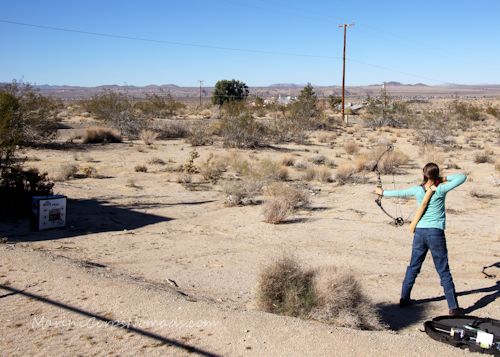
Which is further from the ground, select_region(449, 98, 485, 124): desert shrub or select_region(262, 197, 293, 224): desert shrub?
select_region(449, 98, 485, 124): desert shrub

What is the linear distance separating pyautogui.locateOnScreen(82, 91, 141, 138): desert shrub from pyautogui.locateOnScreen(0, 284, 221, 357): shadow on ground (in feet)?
91.8

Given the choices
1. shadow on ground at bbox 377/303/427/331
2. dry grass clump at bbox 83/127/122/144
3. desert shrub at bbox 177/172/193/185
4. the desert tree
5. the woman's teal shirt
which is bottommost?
shadow on ground at bbox 377/303/427/331

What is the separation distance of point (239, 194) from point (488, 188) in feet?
29.1

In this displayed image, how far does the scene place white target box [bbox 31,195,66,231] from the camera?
11.4 meters

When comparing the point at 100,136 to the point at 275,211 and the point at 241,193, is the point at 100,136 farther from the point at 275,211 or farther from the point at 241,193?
the point at 275,211

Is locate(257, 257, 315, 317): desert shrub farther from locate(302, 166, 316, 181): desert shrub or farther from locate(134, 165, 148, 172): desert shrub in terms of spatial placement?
locate(134, 165, 148, 172): desert shrub

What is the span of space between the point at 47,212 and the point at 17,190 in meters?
2.02

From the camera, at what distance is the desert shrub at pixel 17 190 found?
12797mm

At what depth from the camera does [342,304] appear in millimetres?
6867

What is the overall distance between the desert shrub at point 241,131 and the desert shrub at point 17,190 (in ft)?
57.4

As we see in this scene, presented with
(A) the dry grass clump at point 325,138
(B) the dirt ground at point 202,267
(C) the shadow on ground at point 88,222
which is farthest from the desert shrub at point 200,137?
(C) the shadow on ground at point 88,222

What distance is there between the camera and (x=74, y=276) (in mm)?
7664

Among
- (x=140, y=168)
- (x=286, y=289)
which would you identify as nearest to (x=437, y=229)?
(x=286, y=289)

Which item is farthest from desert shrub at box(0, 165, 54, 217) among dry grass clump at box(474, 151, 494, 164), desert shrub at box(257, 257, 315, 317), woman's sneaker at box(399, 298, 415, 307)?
dry grass clump at box(474, 151, 494, 164)
